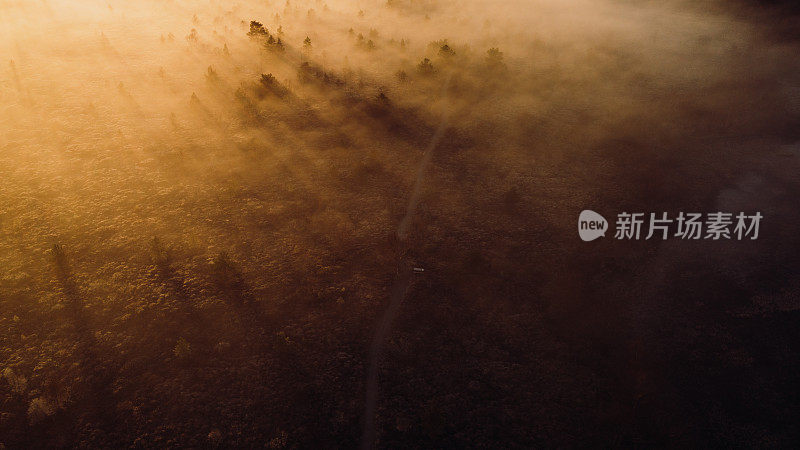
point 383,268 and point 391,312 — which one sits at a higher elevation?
point 383,268

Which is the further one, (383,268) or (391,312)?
(383,268)

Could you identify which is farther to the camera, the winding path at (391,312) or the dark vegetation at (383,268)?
the dark vegetation at (383,268)

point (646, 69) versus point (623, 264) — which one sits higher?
point (646, 69)

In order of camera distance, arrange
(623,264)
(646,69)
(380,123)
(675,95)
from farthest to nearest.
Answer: (646,69), (675,95), (380,123), (623,264)

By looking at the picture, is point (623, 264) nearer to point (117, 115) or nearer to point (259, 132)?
point (259, 132)

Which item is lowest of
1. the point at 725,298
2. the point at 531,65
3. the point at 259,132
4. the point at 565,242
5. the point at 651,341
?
the point at 651,341

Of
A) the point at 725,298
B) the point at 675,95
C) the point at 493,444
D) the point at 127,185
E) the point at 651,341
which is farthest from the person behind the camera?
the point at 675,95

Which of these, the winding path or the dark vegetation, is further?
the dark vegetation

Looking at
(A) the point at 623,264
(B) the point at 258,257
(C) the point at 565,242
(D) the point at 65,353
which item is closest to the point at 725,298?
(A) the point at 623,264
